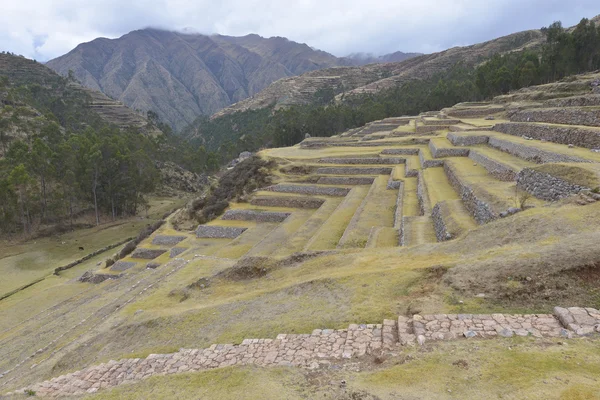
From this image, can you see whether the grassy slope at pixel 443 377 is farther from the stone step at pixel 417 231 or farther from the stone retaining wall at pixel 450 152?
the stone retaining wall at pixel 450 152

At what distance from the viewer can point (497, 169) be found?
16.3 meters

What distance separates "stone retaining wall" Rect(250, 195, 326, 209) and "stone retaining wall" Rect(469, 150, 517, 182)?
12.0m

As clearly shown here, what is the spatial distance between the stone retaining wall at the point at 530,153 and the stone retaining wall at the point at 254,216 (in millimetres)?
14799

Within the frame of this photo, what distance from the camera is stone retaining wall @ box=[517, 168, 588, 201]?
10.2 m

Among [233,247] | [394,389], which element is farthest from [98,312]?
[394,389]

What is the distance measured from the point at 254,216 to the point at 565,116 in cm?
2106

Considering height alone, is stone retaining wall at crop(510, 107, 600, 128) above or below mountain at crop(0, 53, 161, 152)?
below

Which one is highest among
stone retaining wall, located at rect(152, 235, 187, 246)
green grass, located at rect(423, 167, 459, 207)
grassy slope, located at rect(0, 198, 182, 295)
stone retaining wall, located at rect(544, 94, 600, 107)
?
stone retaining wall, located at rect(544, 94, 600, 107)

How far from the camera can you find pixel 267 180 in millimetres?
34625

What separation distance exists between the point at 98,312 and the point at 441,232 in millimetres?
14155

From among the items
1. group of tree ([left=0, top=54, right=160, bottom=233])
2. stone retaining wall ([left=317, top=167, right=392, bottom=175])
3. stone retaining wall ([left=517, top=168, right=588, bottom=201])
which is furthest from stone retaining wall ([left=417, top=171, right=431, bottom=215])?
group of tree ([left=0, top=54, right=160, bottom=233])

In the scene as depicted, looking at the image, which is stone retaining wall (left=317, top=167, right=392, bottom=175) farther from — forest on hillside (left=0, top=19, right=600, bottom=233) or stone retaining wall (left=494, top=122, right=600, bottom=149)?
forest on hillside (left=0, top=19, right=600, bottom=233)

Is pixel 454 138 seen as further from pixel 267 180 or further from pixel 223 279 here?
Result: pixel 223 279

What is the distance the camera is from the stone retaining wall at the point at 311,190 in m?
28.6
